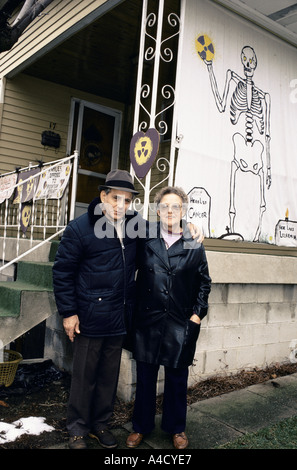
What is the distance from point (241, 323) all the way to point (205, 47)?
3.15 meters

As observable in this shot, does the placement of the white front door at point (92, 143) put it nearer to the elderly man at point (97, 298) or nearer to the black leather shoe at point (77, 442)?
the elderly man at point (97, 298)

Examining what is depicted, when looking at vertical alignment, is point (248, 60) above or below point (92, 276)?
above

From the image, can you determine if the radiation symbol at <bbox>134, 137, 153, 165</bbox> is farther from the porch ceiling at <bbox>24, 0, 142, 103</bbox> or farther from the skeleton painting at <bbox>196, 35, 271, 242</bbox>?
the porch ceiling at <bbox>24, 0, 142, 103</bbox>

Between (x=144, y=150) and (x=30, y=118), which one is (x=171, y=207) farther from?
(x=30, y=118)

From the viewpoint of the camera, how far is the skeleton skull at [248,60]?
4.59 metres

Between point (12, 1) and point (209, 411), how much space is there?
17.4ft

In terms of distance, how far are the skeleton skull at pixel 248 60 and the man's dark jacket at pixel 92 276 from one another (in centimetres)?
285

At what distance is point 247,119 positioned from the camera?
4598 mm

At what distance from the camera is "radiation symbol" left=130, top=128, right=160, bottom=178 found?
375cm

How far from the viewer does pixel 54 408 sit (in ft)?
12.1

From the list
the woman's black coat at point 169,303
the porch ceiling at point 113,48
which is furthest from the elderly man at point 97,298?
the porch ceiling at point 113,48

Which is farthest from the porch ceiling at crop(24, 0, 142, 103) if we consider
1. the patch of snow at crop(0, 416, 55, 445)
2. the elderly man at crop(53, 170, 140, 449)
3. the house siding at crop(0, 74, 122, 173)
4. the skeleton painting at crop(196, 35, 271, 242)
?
the patch of snow at crop(0, 416, 55, 445)

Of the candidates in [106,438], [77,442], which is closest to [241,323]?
[106,438]
